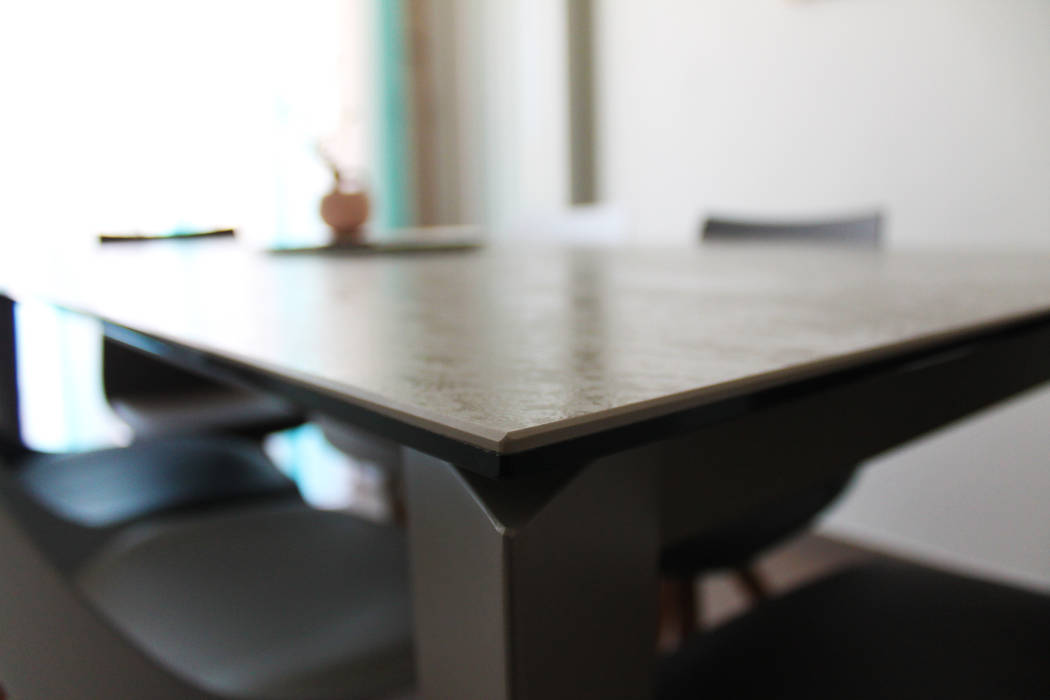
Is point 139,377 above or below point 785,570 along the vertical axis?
above

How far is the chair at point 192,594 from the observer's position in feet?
1.38

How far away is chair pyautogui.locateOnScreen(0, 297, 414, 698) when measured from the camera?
420 millimetres

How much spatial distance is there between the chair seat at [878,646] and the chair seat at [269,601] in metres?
0.24

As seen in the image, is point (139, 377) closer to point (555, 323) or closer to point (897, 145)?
point (555, 323)

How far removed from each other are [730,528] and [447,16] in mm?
3154

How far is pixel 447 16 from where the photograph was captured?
3.67m

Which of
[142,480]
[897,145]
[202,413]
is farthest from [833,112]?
[142,480]

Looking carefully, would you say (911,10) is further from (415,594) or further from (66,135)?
(66,135)

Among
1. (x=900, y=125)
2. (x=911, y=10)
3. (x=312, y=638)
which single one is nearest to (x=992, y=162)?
(x=900, y=125)

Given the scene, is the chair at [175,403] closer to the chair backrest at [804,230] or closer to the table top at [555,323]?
the table top at [555,323]

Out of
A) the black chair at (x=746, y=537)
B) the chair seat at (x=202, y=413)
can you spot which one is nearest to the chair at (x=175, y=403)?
the chair seat at (x=202, y=413)

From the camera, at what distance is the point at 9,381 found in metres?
1.24

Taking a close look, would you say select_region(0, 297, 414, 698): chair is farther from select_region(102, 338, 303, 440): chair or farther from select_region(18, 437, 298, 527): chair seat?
select_region(102, 338, 303, 440): chair

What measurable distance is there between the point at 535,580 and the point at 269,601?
0.53 metres
